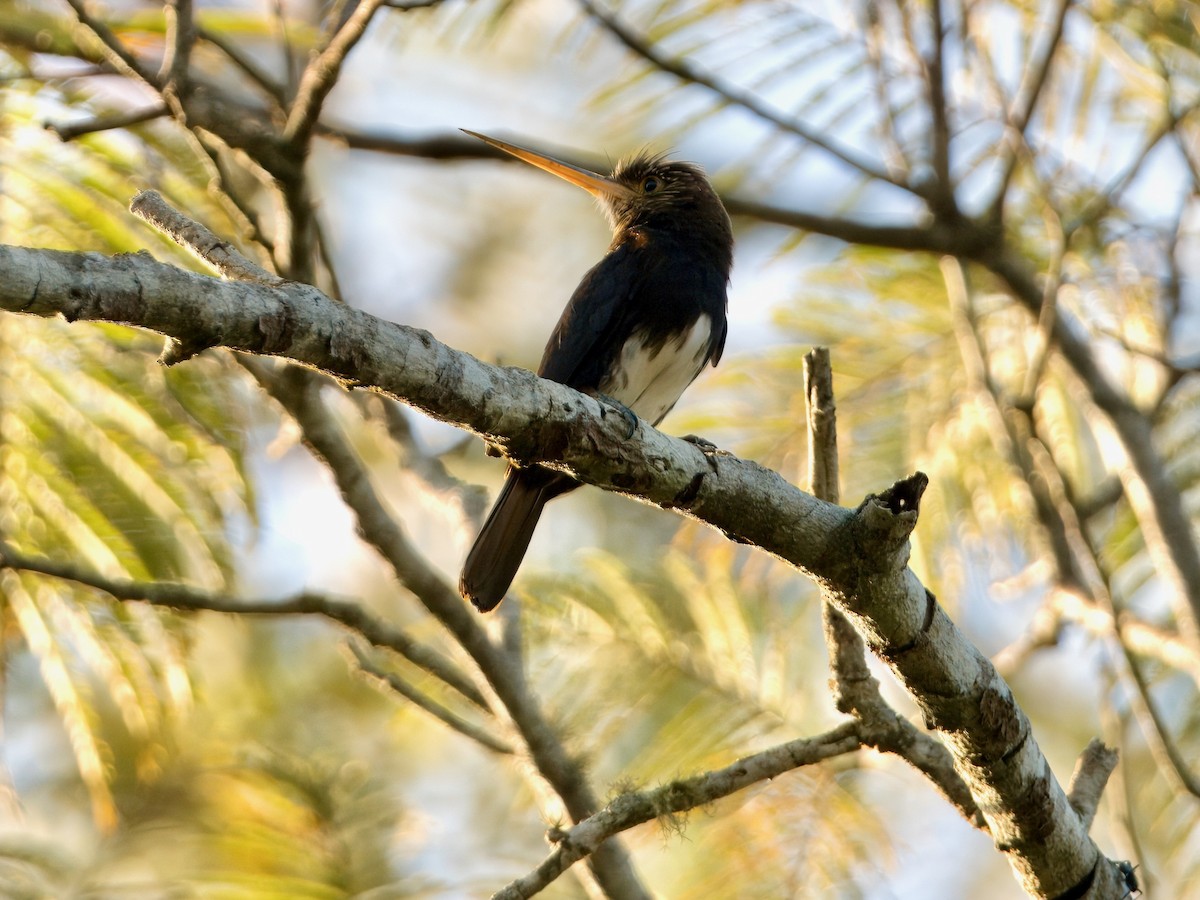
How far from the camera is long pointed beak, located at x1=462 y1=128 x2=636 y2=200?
5.11 meters

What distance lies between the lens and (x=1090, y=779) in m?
3.28

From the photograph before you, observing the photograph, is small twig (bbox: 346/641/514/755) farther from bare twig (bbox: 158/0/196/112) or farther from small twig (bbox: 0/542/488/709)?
bare twig (bbox: 158/0/196/112)

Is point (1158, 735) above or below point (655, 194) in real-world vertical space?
below

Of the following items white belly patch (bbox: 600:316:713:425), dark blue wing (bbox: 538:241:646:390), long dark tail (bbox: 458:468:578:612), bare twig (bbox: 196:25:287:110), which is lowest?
long dark tail (bbox: 458:468:578:612)

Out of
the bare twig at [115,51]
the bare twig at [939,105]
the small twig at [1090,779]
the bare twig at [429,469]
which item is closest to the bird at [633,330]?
the bare twig at [429,469]

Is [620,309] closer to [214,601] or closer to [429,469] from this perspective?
[429,469]

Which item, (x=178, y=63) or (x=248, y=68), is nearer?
(x=178, y=63)

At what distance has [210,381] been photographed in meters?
4.41

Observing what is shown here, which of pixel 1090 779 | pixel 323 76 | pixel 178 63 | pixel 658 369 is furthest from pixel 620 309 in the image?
pixel 1090 779

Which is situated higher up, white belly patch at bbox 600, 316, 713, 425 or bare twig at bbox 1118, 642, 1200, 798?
white belly patch at bbox 600, 316, 713, 425

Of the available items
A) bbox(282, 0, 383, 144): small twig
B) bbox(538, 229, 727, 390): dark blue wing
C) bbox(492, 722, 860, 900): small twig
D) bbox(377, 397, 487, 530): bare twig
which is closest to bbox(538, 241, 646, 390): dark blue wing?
bbox(538, 229, 727, 390): dark blue wing

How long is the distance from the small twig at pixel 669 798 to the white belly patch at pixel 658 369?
213 centimetres

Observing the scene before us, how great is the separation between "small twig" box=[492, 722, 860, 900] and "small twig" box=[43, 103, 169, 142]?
2081 millimetres

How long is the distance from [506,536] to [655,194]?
2.30 meters
